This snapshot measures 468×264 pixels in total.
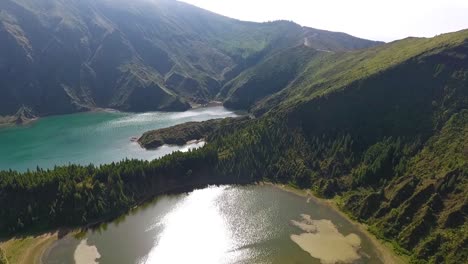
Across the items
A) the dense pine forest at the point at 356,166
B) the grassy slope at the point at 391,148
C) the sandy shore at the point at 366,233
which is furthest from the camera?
the dense pine forest at the point at 356,166

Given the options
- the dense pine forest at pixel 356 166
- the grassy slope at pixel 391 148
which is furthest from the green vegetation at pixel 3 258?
the grassy slope at pixel 391 148

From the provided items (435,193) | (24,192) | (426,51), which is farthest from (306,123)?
(24,192)

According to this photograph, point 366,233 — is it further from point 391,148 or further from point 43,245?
point 43,245

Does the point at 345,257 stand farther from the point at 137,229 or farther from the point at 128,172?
the point at 128,172

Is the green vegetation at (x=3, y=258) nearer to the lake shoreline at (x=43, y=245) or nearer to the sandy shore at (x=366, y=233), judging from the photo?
the lake shoreline at (x=43, y=245)

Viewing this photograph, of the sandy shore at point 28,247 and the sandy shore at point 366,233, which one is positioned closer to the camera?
the sandy shore at point 366,233

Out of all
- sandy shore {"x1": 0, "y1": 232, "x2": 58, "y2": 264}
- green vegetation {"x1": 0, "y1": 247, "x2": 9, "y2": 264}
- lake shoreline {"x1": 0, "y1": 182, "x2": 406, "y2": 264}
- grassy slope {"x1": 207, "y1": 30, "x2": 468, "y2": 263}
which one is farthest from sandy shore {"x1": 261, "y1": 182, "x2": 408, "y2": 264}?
green vegetation {"x1": 0, "y1": 247, "x2": 9, "y2": 264}

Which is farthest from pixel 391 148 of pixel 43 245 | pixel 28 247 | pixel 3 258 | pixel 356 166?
pixel 3 258

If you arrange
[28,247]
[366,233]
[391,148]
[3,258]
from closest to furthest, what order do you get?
[3,258]
[28,247]
[366,233]
[391,148]

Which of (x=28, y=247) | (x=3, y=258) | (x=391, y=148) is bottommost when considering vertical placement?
(x=28, y=247)
